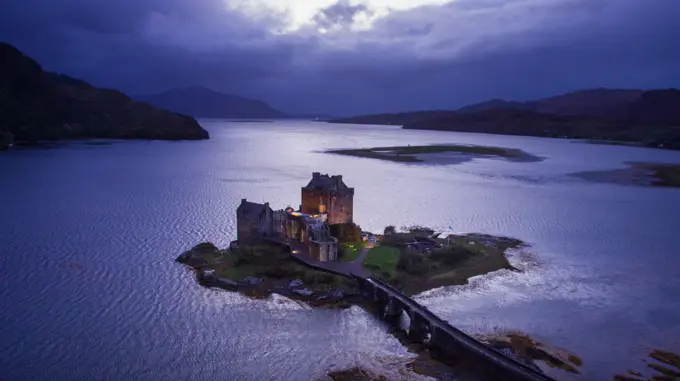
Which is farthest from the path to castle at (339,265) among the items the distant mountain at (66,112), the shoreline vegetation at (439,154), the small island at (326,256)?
the distant mountain at (66,112)

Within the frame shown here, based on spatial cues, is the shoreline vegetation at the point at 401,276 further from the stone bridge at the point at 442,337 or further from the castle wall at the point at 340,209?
the castle wall at the point at 340,209

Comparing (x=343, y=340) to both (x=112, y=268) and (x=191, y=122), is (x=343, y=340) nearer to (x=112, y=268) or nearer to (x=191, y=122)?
(x=112, y=268)

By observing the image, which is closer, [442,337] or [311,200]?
[442,337]

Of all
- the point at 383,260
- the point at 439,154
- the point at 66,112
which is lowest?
the point at 383,260

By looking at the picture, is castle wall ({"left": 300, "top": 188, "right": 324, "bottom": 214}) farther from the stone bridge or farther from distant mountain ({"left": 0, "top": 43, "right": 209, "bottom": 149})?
distant mountain ({"left": 0, "top": 43, "right": 209, "bottom": 149})

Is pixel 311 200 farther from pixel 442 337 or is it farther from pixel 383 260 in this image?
pixel 442 337

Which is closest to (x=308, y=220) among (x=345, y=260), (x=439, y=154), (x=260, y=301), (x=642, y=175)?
(x=345, y=260)

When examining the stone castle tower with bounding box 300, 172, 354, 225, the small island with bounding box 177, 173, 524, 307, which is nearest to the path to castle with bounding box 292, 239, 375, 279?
the small island with bounding box 177, 173, 524, 307
